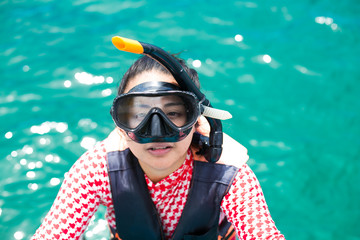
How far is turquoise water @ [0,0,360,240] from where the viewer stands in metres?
3.58

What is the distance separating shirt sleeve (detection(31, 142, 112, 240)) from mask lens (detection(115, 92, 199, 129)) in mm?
350

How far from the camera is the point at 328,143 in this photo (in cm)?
383

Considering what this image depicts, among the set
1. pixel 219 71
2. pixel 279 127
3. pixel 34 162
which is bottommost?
pixel 34 162

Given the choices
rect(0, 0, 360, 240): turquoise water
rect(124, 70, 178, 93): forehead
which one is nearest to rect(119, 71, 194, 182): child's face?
rect(124, 70, 178, 93): forehead

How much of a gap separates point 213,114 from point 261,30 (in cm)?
304

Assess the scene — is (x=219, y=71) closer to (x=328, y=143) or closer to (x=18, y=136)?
(x=328, y=143)

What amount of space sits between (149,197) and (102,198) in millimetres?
243

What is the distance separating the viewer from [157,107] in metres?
1.75

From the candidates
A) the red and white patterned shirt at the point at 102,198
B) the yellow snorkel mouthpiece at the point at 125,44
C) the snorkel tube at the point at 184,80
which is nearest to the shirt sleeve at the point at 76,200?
the red and white patterned shirt at the point at 102,198

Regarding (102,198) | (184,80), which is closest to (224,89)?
(102,198)

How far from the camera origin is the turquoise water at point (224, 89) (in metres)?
3.58

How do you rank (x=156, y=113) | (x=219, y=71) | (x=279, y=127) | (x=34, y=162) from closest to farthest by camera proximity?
(x=156, y=113)
(x=34, y=162)
(x=279, y=127)
(x=219, y=71)

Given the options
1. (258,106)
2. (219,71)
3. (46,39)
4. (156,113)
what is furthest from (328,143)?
(46,39)

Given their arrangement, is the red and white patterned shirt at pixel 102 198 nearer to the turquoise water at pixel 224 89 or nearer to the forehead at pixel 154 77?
the forehead at pixel 154 77
